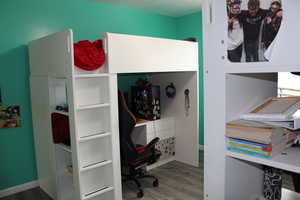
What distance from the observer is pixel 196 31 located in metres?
4.12

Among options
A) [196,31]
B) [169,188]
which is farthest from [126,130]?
[196,31]

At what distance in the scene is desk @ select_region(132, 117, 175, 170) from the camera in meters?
3.29

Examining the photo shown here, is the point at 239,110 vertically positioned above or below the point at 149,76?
below

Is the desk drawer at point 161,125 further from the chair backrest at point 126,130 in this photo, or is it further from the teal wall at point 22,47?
the teal wall at point 22,47

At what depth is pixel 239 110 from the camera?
0.99 meters

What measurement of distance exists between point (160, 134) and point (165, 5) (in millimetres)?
2108

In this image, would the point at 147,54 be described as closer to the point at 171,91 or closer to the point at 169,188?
the point at 171,91

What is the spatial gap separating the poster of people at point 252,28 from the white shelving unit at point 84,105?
1.52 m

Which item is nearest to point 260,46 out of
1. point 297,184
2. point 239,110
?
point 239,110

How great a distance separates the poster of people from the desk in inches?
95.9

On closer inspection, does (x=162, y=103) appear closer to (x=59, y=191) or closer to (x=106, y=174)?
(x=106, y=174)

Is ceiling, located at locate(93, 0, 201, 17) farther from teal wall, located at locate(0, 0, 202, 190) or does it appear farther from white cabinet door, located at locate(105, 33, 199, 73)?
white cabinet door, located at locate(105, 33, 199, 73)

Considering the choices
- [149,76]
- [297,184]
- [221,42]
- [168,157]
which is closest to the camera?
[221,42]

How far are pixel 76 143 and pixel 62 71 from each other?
2.31 feet
